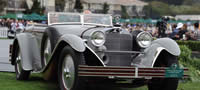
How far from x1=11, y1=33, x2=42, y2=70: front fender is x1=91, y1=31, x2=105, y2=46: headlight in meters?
1.93

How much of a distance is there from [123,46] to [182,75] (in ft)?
3.65

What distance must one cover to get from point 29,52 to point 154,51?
112 inches

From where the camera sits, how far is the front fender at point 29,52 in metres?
8.75

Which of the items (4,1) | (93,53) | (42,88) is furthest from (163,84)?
(4,1)

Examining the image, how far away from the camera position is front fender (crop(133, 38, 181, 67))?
715cm

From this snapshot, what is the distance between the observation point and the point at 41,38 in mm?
8508

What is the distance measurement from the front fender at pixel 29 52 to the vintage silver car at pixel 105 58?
0.23 m

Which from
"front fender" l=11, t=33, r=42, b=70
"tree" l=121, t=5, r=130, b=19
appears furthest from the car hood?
"tree" l=121, t=5, r=130, b=19

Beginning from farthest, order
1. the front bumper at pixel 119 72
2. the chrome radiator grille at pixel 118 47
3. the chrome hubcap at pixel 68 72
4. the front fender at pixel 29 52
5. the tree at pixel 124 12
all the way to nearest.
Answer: the tree at pixel 124 12 < the front fender at pixel 29 52 < the chrome radiator grille at pixel 118 47 < the chrome hubcap at pixel 68 72 < the front bumper at pixel 119 72

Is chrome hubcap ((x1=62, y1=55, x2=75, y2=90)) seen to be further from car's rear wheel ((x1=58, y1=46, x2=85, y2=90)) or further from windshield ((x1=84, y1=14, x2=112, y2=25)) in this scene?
windshield ((x1=84, y1=14, x2=112, y2=25))

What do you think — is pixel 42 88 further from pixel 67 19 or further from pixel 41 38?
pixel 67 19

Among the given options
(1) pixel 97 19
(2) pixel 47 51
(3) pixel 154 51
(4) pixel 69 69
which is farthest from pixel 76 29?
(3) pixel 154 51

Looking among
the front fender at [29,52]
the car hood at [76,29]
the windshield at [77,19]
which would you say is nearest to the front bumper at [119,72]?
the car hood at [76,29]

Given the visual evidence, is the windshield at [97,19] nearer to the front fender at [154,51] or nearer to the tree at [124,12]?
the front fender at [154,51]
